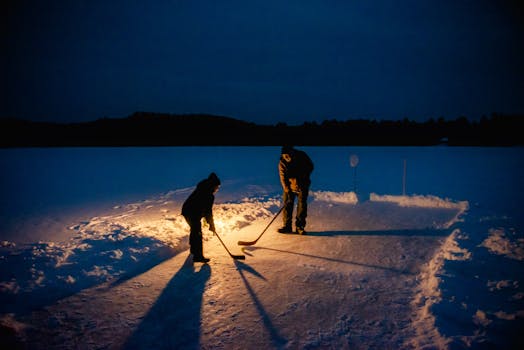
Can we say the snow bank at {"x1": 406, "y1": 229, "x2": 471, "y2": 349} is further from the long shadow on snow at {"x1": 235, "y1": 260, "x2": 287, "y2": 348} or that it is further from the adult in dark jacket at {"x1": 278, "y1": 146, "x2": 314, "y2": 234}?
the adult in dark jacket at {"x1": 278, "y1": 146, "x2": 314, "y2": 234}

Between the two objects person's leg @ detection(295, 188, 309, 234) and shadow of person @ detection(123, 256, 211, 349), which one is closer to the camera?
shadow of person @ detection(123, 256, 211, 349)

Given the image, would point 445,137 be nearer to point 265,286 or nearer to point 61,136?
point 265,286

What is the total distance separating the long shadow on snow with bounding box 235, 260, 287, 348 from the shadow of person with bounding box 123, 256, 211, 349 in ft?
1.81

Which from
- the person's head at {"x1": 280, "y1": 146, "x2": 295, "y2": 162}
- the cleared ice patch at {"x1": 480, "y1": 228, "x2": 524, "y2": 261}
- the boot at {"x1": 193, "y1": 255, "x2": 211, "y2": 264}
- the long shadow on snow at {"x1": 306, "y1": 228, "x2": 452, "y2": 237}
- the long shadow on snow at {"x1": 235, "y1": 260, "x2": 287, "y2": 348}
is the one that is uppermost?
the person's head at {"x1": 280, "y1": 146, "x2": 295, "y2": 162}

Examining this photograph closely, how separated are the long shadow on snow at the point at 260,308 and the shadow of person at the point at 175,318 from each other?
1.81ft

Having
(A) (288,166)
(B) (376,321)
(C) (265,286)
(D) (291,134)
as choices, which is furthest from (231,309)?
(D) (291,134)

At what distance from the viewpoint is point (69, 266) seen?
16.2 feet

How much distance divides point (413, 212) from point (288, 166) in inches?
170

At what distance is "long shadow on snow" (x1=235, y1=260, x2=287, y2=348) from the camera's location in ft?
Answer: 10.1

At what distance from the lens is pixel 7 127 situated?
55.7 m

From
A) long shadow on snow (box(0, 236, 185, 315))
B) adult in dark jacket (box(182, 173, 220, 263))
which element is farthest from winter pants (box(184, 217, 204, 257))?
long shadow on snow (box(0, 236, 185, 315))

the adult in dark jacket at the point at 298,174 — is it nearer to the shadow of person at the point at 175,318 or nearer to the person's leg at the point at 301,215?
the person's leg at the point at 301,215

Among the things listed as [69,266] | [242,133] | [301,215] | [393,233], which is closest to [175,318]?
[69,266]

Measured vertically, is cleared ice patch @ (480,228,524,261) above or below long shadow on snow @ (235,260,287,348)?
above
